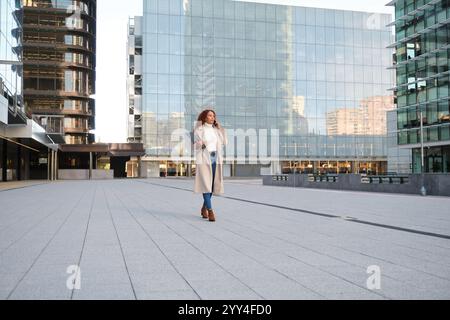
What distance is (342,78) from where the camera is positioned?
80438 millimetres

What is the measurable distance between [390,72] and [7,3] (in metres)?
67.6

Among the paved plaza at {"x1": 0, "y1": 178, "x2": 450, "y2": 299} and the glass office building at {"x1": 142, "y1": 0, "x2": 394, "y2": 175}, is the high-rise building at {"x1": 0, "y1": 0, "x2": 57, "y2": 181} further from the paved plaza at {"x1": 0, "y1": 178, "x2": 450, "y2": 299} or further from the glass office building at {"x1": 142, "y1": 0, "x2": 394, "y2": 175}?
the glass office building at {"x1": 142, "y1": 0, "x2": 394, "y2": 175}

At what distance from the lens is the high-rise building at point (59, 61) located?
66812mm

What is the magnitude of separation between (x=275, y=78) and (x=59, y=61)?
110ft

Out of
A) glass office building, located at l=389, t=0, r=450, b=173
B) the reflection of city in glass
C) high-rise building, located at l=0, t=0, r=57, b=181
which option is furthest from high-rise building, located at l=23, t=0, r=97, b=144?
glass office building, located at l=389, t=0, r=450, b=173

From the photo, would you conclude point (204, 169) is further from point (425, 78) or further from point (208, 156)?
point (425, 78)

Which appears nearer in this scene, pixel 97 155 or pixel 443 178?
pixel 443 178

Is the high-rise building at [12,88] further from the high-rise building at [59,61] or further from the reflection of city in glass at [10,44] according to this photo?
the high-rise building at [59,61]

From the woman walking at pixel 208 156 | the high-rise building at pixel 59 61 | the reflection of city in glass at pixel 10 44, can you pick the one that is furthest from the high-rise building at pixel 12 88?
the high-rise building at pixel 59 61

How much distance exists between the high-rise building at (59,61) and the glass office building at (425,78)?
4515cm

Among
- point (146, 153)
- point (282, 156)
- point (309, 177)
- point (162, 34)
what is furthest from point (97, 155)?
point (309, 177)

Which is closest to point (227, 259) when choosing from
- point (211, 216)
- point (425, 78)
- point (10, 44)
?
point (211, 216)

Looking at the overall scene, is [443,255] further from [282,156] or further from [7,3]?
[282,156]

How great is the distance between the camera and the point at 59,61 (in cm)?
6800
